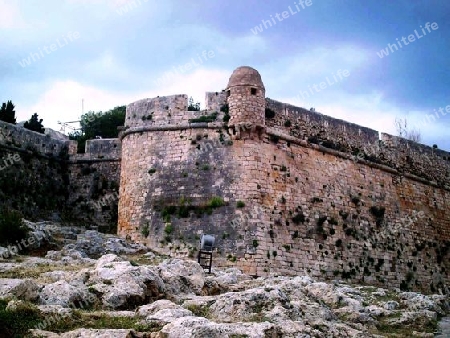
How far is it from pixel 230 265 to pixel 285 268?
1.87m

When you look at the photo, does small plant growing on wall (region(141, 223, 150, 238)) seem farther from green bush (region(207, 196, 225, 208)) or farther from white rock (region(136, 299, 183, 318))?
white rock (region(136, 299, 183, 318))

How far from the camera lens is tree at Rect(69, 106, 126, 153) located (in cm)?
3944

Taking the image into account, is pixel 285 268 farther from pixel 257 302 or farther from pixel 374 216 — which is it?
pixel 257 302

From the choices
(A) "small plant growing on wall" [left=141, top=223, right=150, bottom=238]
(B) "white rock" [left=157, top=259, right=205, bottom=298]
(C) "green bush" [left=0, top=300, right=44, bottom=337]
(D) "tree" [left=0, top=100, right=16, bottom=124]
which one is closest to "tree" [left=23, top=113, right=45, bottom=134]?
(D) "tree" [left=0, top=100, right=16, bottom=124]

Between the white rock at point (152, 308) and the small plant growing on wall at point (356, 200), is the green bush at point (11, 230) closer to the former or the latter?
the white rock at point (152, 308)

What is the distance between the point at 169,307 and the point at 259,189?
11018 mm

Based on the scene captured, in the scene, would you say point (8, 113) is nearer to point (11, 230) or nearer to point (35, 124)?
point (35, 124)

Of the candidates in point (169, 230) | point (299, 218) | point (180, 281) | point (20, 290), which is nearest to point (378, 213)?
point (299, 218)

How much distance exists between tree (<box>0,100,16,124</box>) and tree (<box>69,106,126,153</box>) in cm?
1087

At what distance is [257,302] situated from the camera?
817 cm

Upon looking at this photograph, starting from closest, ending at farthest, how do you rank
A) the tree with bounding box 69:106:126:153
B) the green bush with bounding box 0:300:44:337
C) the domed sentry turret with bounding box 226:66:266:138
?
the green bush with bounding box 0:300:44:337, the domed sentry turret with bounding box 226:66:266:138, the tree with bounding box 69:106:126:153

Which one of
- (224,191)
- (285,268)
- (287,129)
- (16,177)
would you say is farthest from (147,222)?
(16,177)

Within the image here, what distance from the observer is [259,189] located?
60.5ft

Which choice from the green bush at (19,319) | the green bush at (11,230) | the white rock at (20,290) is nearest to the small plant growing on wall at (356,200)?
the green bush at (11,230)
